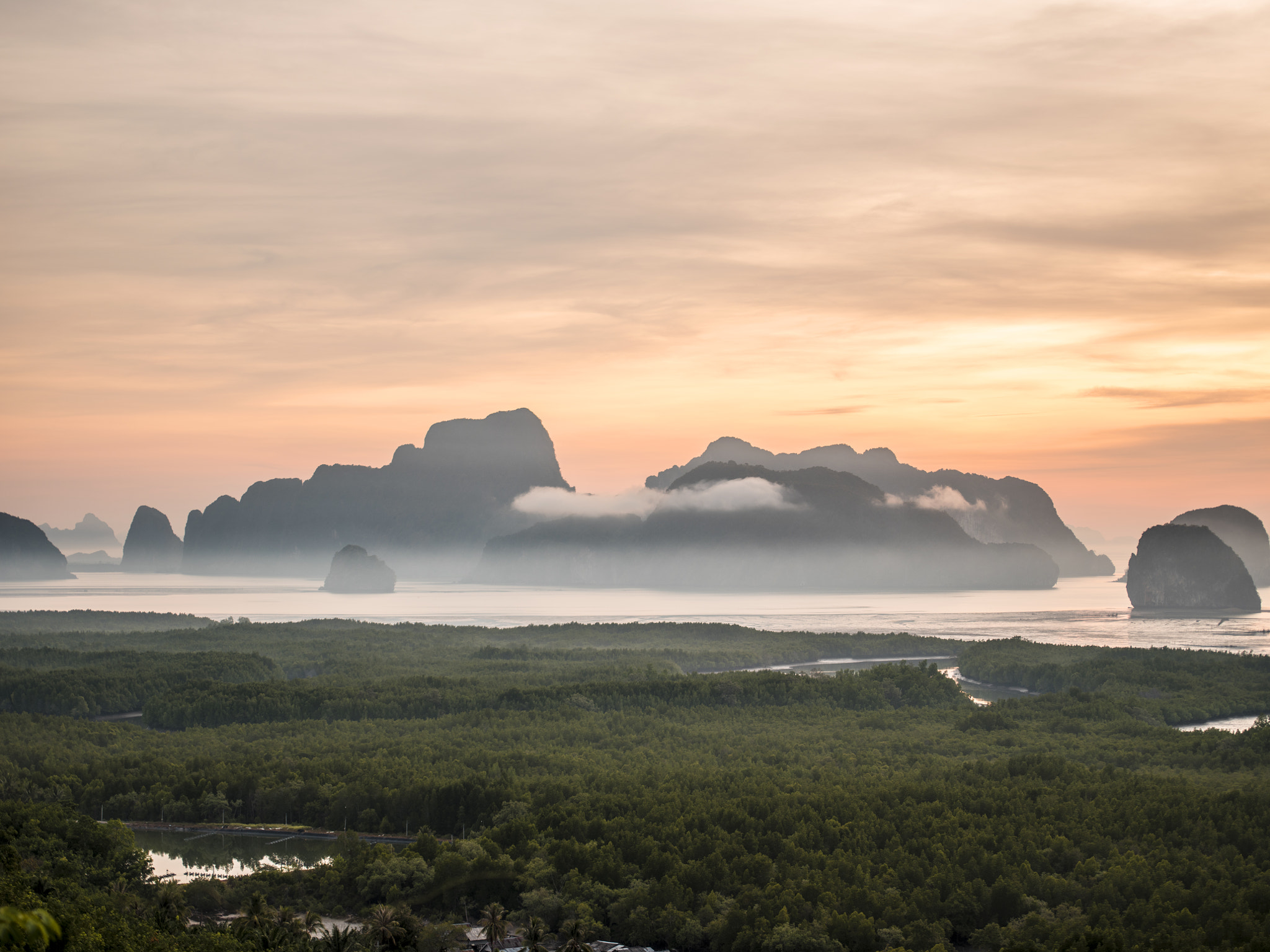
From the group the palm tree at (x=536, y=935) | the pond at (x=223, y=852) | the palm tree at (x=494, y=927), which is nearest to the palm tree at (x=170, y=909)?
the pond at (x=223, y=852)

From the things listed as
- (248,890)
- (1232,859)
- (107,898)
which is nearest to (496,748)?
(248,890)

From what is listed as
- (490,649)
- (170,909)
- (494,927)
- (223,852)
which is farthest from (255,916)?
(490,649)

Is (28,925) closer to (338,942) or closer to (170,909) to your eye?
(338,942)

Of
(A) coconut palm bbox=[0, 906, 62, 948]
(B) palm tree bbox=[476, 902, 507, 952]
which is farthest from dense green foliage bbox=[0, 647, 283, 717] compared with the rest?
(A) coconut palm bbox=[0, 906, 62, 948]

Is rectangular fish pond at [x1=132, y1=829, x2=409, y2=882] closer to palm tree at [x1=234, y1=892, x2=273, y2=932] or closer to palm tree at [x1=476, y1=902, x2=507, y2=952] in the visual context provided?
palm tree at [x1=234, y1=892, x2=273, y2=932]

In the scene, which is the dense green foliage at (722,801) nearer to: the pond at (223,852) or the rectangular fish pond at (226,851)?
the rectangular fish pond at (226,851)

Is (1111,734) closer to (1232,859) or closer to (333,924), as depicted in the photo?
(1232,859)
